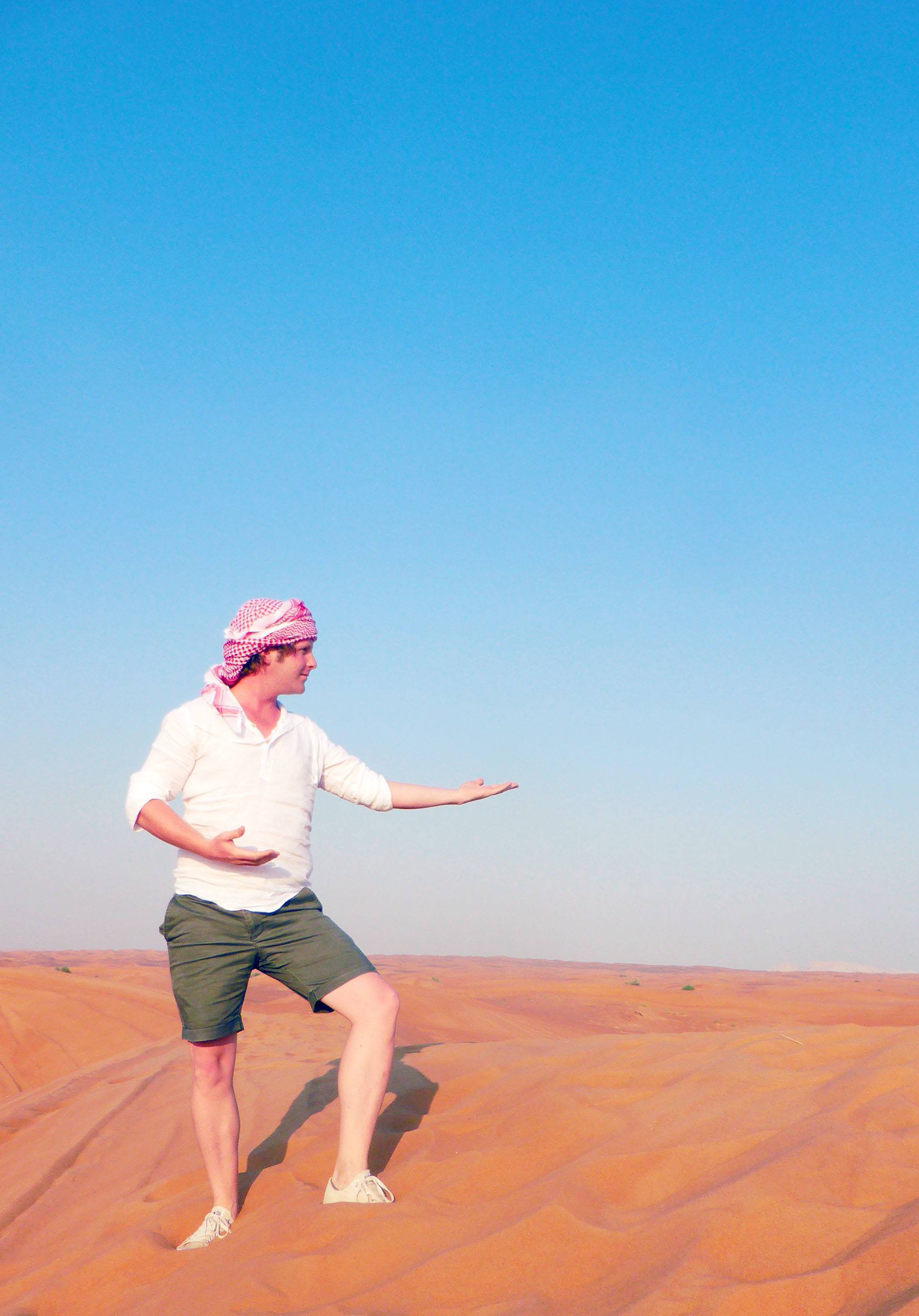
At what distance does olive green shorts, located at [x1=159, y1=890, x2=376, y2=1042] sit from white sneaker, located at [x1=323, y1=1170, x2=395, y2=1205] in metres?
0.56

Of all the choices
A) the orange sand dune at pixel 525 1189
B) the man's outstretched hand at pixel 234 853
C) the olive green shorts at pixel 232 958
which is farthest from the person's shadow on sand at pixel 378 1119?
the man's outstretched hand at pixel 234 853

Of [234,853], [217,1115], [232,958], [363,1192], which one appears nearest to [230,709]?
[234,853]

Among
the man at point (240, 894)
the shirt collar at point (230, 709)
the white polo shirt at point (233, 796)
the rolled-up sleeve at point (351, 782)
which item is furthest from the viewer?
the rolled-up sleeve at point (351, 782)

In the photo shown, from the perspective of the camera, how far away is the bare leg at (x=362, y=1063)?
295 cm

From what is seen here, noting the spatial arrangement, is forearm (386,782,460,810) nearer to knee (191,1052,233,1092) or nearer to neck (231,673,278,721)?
neck (231,673,278,721)

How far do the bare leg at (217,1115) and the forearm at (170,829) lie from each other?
69 cm

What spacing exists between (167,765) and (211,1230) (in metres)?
1.51

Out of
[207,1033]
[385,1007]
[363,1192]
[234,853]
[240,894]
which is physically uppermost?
[234,853]

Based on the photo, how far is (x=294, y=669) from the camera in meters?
3.50

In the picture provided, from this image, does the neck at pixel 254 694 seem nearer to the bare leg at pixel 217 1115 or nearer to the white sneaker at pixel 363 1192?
the bare leg at pixel 217 1115

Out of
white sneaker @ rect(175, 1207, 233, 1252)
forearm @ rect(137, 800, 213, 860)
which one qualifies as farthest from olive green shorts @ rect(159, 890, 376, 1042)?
white sneaker @ rect(175, 1207, 233, 1252)

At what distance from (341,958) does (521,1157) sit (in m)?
0.87

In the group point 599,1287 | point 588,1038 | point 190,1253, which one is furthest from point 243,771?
point 588,1038

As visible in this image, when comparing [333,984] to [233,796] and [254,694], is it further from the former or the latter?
[254,694]
